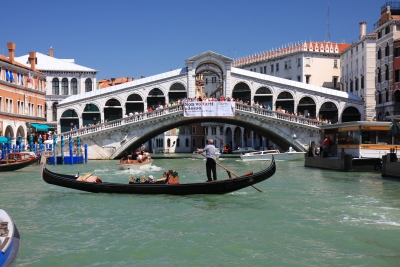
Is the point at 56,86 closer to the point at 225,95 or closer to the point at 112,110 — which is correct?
the point at 112,110

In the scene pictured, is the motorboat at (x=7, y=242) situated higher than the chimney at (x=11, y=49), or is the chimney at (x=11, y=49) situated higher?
the chimney at (x=11, y=49)

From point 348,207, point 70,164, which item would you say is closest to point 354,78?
point 70,164

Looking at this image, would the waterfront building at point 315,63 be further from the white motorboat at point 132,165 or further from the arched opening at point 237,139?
the white motorboat at point 132,165

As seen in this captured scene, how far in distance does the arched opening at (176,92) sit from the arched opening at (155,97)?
437 millimetres

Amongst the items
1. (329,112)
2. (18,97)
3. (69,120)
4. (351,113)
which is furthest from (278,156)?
(18,97)

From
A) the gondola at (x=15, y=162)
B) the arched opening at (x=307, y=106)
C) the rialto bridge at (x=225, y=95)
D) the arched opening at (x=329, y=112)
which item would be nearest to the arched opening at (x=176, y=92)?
the rialto bridge at (x=225, y=95)

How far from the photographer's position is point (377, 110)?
2808 centimetres

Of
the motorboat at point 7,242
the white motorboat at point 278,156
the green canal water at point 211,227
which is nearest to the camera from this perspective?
the motorboat at point 7,242

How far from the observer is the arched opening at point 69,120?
28.9 meters

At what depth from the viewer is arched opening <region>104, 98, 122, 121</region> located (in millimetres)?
28938

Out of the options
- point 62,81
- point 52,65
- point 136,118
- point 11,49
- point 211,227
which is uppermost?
point 52,65

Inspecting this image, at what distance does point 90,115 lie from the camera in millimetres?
28844

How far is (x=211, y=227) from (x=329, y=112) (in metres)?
22.2

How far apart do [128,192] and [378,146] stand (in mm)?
10352
